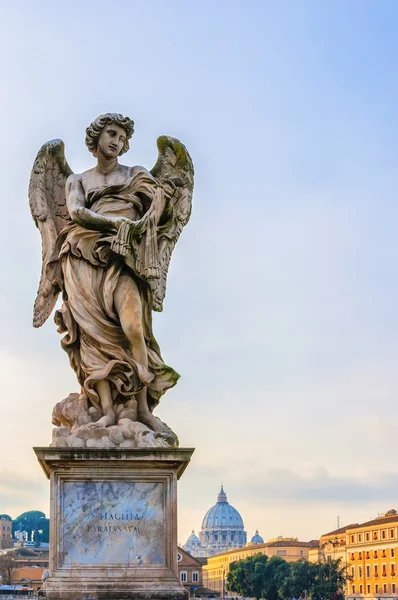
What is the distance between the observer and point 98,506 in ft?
34.1

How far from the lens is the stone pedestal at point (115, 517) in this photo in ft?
33.4

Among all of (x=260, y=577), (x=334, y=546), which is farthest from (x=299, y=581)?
(x=334, y=546)

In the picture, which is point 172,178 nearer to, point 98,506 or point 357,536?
point 98,506

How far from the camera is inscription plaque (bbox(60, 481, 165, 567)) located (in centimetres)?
1027

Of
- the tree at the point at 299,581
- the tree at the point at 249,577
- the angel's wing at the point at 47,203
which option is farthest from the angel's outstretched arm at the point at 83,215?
the tree at the point at 249,577

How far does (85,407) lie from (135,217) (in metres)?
2.17

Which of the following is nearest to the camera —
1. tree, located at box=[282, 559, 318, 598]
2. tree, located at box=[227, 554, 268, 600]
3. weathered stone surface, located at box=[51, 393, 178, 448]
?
weathered stone surface, located at box=[51, 393, 178, 448]

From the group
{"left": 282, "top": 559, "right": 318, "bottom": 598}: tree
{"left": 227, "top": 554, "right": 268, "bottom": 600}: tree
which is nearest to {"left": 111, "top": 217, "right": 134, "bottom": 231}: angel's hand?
{"left": 282, "top": 559, "right": 318, "bottom": 598}: tree

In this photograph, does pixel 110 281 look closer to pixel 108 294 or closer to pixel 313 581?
pixel 108 294

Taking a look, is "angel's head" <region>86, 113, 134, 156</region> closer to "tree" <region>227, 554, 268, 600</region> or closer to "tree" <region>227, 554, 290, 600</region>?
"tree" <region>227, 554, 290, 600</region>

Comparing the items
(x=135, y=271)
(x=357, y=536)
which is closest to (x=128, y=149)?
(x=135, y=271)

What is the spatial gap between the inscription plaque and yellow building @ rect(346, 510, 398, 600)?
13559cm

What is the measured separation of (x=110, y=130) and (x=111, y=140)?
0.41 feet

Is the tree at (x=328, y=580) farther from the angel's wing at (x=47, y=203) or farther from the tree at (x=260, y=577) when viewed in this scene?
the angel's wing at (x=47, y=203)
